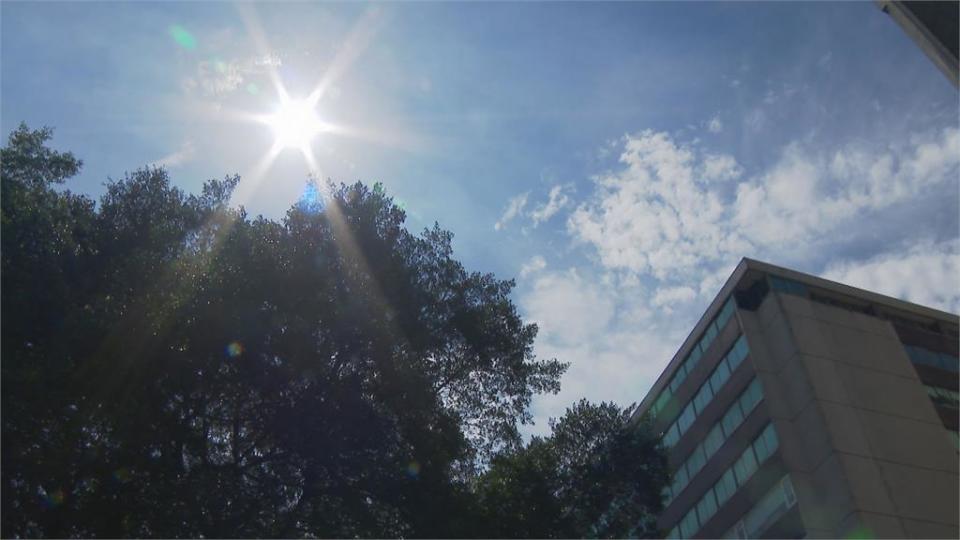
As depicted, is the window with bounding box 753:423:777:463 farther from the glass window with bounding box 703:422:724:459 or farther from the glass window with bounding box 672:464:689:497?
the glass window with bounding box 672:464:689:497

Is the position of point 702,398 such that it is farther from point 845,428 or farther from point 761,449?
point 845,428

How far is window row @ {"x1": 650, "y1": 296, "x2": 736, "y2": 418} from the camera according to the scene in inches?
1394

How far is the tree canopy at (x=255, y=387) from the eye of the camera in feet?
55.3

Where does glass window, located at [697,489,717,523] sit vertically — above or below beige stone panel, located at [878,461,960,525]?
above

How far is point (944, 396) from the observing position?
3216 cm

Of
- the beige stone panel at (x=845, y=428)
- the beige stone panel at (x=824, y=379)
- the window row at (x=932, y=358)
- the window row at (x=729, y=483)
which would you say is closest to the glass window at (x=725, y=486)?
the window row at (x=729, y=483)

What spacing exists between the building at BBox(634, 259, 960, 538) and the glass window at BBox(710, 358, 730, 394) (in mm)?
96

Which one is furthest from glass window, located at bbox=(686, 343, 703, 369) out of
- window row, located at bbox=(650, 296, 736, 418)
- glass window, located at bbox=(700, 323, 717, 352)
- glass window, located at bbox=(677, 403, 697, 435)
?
glass window, located at bbox=(677, 403, 697, 435)

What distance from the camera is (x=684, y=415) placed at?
3781 cm

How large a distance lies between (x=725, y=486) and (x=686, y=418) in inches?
211

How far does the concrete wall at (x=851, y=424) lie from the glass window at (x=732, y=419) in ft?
7.93

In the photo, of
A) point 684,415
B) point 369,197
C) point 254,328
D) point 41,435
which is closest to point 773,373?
point 684,415

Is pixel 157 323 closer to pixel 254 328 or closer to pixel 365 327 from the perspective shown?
pixel 254 328

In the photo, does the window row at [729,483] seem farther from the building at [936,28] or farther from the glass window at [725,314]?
the building at [936,28]
